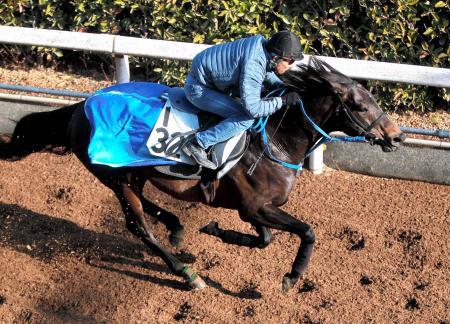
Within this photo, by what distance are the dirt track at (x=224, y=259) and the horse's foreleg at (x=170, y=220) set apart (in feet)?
0.59

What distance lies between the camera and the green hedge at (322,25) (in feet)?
26.5

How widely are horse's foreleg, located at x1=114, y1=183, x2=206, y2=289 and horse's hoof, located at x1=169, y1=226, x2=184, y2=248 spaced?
0.94 feet

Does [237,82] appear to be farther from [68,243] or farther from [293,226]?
[68,243]

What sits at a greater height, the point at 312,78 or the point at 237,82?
the point at 312,78

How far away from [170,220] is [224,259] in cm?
60

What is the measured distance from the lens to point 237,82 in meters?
5.68

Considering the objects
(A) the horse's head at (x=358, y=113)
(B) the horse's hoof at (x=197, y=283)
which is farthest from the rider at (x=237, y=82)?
(B) the horse's hoof at (x=197, y=283)

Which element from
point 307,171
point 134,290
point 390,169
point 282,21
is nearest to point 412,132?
point 390,169

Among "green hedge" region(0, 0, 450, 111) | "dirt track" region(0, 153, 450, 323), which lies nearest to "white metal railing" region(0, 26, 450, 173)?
"green hedge" region(0, 0, 450, 111)

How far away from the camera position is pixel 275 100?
221 inches

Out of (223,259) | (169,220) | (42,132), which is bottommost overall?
(223,259)

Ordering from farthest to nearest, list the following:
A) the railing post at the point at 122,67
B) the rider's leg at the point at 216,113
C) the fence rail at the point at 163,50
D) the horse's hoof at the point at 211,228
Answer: the railing post at the point at 122,67 → the fence rail at the point at 163,50 → the horse's hoof at the point at 211,228 → the rider's leg at the point at 216,113

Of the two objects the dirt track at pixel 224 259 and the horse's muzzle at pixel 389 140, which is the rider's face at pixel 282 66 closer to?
the horse's muzzle at pixel 389 140

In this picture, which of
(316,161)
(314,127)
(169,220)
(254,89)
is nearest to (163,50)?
(169,220)
